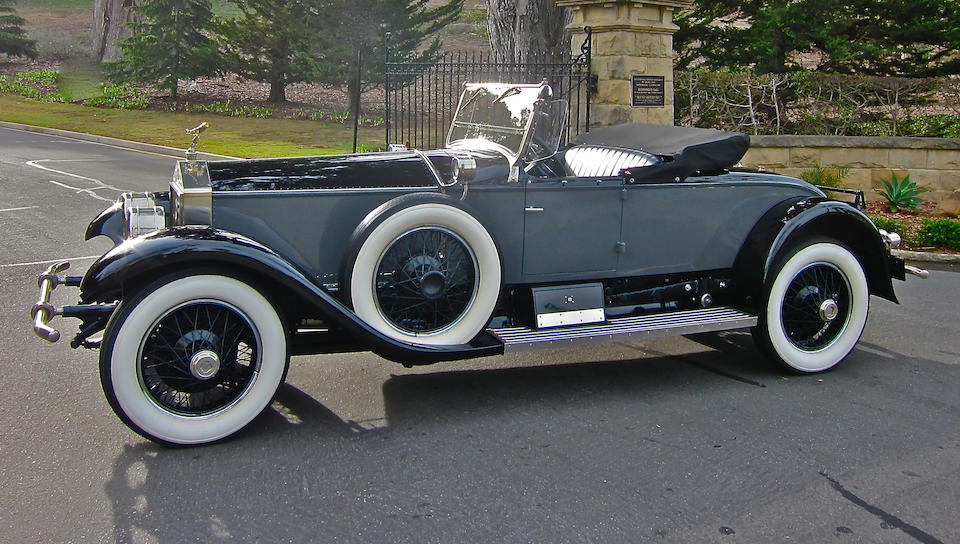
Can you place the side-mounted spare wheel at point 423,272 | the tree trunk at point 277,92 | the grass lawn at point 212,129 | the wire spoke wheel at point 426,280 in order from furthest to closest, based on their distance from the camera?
the tree trunk at point 277,92, the grass lawn at point 212,129, the wire spoke wheel at point 426,280, the side-mounted spare wheel at point 423,272

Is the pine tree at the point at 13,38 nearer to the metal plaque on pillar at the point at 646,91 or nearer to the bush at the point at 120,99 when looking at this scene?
the bush at the point at 120,99

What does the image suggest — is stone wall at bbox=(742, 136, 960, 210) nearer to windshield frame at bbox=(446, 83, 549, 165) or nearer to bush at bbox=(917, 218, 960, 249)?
bush at bbox=(917, 218, 960, 249)

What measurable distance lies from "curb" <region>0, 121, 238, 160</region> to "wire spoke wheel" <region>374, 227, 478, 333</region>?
1100 centimetres

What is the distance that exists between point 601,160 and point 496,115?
0.72 meters

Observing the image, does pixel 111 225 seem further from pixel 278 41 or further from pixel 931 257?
pixel 278 41

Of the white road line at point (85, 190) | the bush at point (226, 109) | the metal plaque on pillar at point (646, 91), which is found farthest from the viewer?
the bush at point (226, 109)

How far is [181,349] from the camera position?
388 centimetres

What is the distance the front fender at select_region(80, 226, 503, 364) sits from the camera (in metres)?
3.75

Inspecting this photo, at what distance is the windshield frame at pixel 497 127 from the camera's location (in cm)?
486

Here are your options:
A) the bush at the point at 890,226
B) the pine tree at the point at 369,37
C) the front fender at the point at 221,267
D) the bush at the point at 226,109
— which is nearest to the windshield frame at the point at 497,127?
the front fender at the point at 221,267

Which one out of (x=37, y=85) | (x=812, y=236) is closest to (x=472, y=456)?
(x=812, y=236)

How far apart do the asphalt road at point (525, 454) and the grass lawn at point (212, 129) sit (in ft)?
36.6

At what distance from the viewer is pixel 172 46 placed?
22219 mm

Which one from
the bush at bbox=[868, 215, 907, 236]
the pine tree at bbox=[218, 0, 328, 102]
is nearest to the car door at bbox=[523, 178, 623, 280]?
the bush at bbox=[868, 215, 907, 236]
